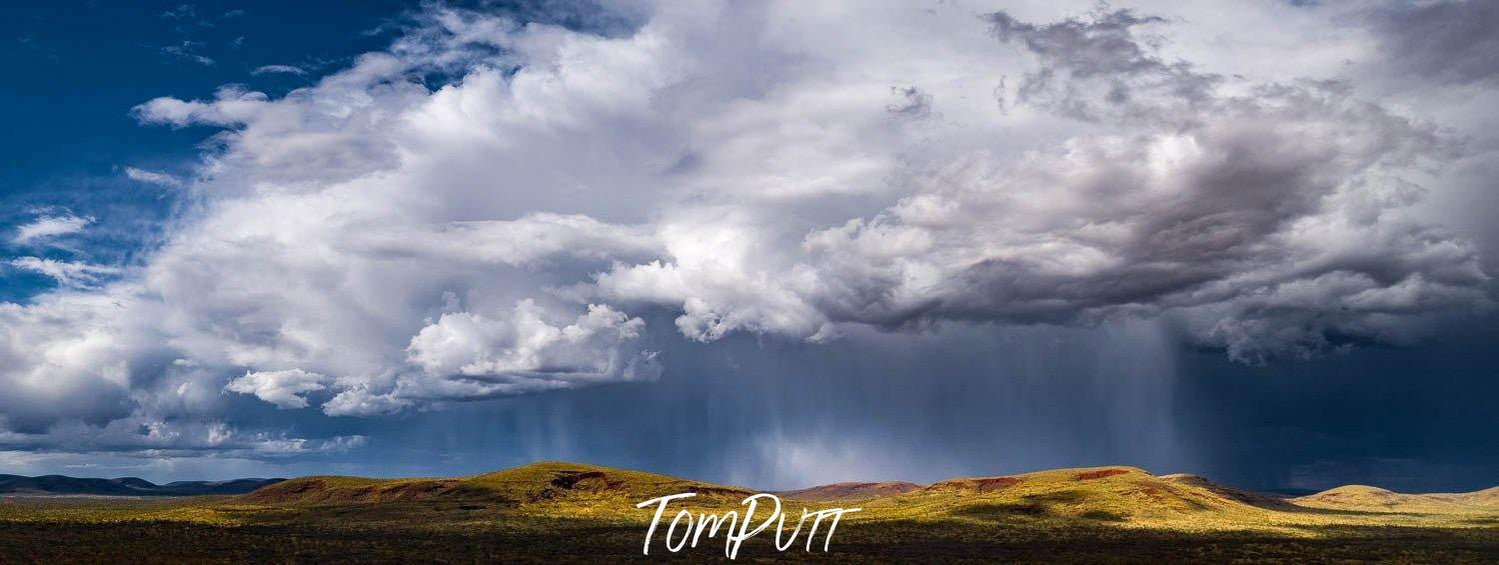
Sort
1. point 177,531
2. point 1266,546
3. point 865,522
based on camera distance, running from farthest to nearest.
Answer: point 865,522 → point 177,531 → point 1266,546

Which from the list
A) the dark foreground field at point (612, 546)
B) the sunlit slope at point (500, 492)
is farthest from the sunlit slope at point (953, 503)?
the dark foreground field at point (612, 546)

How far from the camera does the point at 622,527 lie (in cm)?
11606

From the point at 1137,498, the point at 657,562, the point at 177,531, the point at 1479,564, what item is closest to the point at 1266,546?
the point at 1479,564

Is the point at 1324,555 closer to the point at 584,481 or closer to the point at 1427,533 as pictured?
the point at 1427,533

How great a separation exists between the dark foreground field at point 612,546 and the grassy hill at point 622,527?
0.76ft

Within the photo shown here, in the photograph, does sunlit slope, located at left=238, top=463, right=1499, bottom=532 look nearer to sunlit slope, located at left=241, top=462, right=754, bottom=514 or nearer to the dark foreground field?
sunlit slope, located at left=241, top=462, right=754, bottom=514

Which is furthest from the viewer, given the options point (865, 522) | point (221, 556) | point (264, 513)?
point (264, 513)

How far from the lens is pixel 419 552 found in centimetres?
8550

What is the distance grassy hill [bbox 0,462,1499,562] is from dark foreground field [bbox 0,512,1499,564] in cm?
23

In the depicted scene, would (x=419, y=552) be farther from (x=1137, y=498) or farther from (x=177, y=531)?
(x=1137, y=498)

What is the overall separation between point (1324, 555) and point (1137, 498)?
79243mm

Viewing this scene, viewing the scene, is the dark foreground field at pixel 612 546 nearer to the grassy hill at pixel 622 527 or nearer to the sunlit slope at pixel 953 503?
the grassy hill at pixel 622 527

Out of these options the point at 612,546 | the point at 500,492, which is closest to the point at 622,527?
the point at 612,546

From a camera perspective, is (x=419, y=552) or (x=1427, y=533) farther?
(x=1427, y=533)
